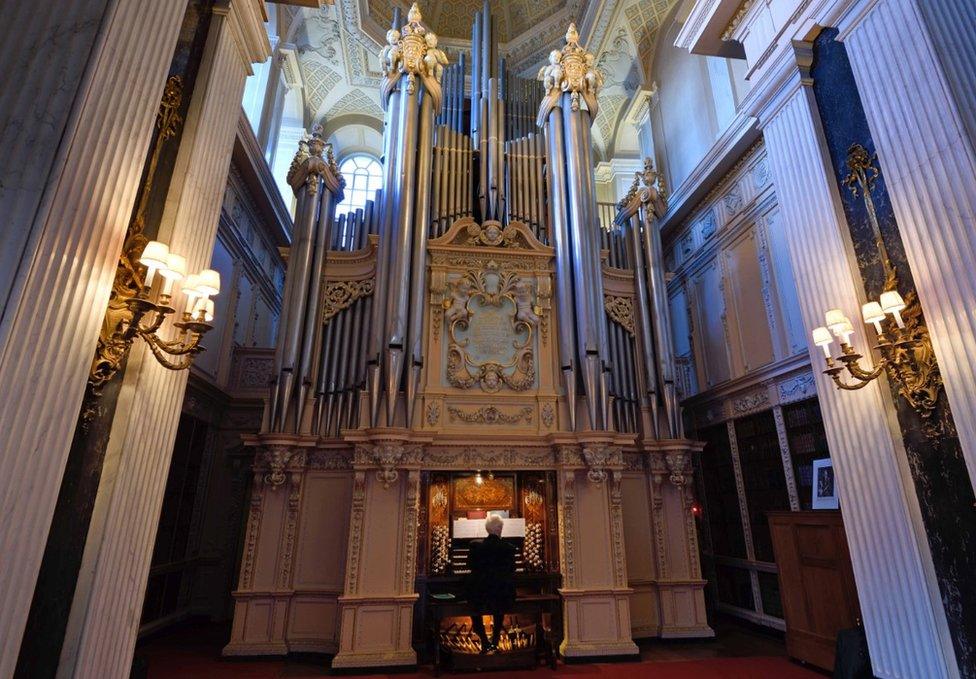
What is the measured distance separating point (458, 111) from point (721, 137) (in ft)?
15.3

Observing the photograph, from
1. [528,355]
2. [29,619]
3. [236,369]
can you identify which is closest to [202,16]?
[29,619]

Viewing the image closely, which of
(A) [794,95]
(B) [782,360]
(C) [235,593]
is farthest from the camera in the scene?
(B) [782,360]

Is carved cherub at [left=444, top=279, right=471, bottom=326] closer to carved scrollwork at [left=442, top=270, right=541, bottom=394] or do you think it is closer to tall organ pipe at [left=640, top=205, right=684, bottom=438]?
carved scrollwork at [left=442, top=270, right=541, bottom=394]

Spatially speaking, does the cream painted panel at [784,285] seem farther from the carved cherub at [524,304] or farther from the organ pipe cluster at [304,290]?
the organ pipe cluster at [304,290]

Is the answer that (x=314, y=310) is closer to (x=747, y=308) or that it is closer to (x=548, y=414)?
(x=548, y=414)

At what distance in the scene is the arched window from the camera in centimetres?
1211

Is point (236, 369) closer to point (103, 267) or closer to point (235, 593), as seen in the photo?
point (235, 593)

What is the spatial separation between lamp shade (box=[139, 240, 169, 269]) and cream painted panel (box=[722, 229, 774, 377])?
7.34 meters

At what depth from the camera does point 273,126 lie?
9.79 metres

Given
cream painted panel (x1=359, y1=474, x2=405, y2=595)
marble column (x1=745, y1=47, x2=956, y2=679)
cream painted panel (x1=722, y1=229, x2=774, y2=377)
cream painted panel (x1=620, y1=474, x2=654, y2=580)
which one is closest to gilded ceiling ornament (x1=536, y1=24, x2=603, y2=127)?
cream painted panel (x1=722, y1=229, x2=774, y2=377)

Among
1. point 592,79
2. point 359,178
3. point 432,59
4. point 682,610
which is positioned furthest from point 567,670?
point 359,178

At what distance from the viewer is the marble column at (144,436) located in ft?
9.06

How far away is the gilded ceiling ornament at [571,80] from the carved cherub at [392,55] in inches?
92.7

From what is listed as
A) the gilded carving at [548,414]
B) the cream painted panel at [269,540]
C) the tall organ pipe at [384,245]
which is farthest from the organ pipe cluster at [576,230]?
the cream painted panel at [269,540]
